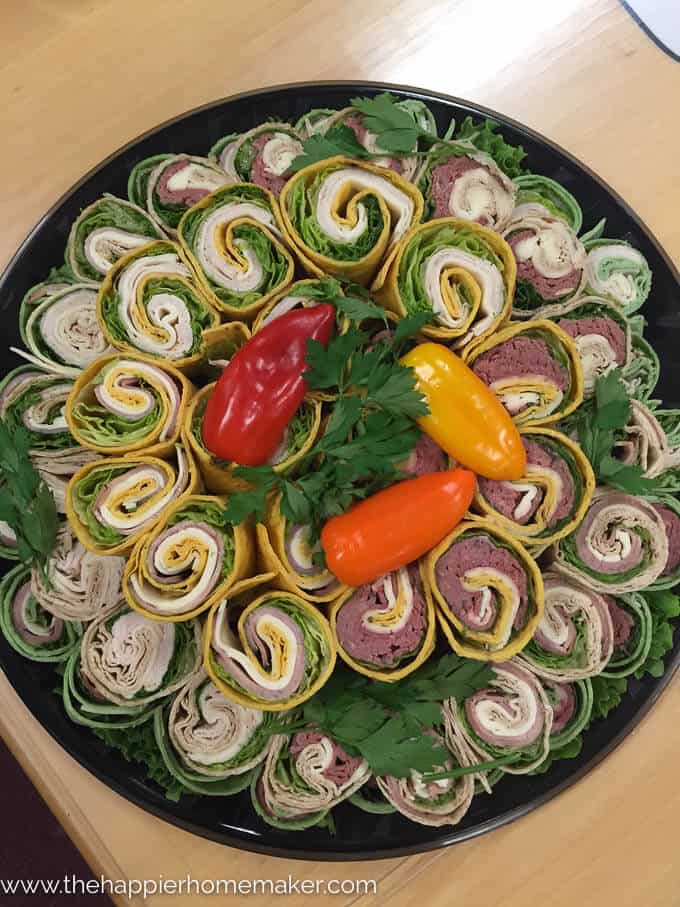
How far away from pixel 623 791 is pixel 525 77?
164 cm

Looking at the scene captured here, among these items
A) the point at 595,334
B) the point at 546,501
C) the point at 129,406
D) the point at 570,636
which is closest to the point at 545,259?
the point at 595,334

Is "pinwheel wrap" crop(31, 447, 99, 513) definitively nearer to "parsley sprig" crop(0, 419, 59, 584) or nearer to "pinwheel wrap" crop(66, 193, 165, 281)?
"parsley sprig" crop(0, 419, 59, 584)

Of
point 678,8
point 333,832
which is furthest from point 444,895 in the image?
point 678,8

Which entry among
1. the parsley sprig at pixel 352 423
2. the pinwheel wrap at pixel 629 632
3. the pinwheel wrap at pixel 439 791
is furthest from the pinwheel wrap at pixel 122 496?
the pinwheel wrap at pixel 629 632

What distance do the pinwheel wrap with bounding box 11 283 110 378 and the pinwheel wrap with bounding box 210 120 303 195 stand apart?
38cm

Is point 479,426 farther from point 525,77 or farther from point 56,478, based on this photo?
point 525,77

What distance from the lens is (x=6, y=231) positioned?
1681 mm

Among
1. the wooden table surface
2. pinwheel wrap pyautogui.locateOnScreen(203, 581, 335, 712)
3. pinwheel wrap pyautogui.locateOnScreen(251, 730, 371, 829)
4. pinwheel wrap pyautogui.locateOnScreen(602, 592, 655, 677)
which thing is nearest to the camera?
pinwheel wrap pyautogui.locateOnScreen(203, 581, 335, 712)

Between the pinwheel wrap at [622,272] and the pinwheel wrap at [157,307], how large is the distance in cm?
81

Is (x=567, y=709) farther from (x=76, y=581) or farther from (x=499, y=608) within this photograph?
(x=76, y=581)

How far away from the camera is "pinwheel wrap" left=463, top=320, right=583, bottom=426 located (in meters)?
1.37

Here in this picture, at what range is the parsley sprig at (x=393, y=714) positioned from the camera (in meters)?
1.28

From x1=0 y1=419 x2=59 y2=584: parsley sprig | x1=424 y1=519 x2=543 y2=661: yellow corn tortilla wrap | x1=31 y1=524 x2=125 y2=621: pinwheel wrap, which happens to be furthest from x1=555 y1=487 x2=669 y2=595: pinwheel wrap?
x1=0 y1=419 x2=59 y2=584: parsley sprig

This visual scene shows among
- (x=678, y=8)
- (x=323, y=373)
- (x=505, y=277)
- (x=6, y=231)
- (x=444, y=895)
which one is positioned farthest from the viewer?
(x=678, y=8)
